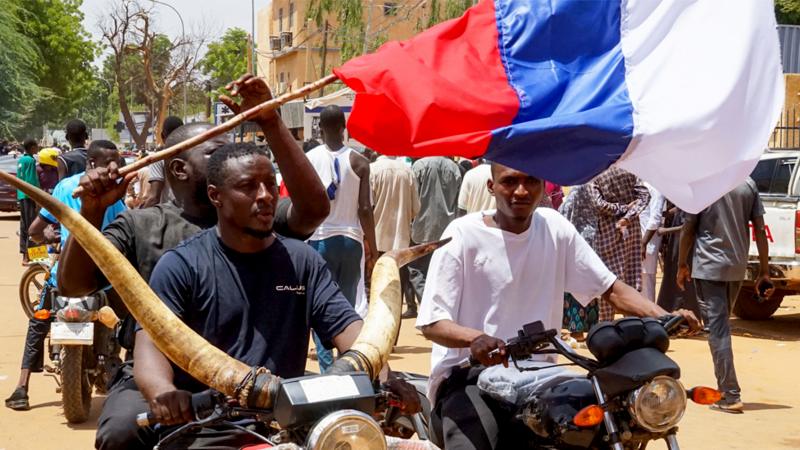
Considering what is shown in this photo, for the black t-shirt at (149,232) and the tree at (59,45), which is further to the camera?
the tree at (59,45)

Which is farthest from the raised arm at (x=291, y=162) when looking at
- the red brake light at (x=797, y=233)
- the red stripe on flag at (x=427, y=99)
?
the red brake light at (x=797, y=233)

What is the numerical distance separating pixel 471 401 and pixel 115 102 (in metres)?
119

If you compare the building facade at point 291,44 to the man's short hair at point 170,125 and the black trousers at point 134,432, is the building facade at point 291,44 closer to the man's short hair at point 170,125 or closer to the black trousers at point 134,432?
the man's short hair at point 170,125

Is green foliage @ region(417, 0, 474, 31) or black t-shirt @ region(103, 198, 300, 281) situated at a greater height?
green foliage @ region(417, 0, 474, 31)

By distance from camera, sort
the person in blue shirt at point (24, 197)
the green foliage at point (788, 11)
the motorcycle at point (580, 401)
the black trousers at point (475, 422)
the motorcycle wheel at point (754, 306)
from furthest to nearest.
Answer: the green foliage at point (788, 11), the person in blue shirt at point (24, 197), the motorcycle wheel at point (754, 306), the black trousers at point (475, 422), the motorcycle at point (580, 401)

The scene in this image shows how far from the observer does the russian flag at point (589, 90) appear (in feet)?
15.6

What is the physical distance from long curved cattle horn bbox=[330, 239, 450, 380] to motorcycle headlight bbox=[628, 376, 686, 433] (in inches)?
32.9

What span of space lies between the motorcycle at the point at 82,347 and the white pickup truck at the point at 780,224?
24.1 feet

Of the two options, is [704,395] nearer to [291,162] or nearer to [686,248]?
[291,162]

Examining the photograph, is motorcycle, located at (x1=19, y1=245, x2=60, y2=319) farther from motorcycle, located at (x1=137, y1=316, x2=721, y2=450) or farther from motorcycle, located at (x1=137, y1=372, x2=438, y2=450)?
motorcycle, located at (x1=137, y1=372, x2=438, y2=450)

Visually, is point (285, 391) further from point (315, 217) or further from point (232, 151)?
point (315, 217)

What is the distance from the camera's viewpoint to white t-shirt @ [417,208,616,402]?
4566 millimetres

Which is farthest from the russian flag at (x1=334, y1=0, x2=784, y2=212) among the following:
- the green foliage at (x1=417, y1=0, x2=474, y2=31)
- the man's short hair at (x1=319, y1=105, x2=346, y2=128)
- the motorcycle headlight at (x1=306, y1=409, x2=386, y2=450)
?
the green foliage at (x1=417, y1=0, x2=474, y2=31)

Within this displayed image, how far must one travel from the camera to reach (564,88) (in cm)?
500
